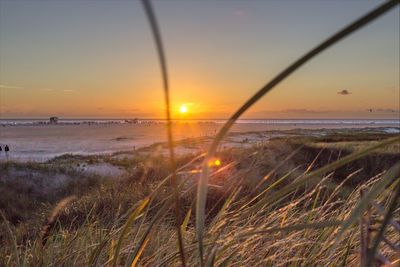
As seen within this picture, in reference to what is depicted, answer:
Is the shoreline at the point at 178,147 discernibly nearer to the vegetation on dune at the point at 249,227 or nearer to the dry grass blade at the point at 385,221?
the vegetation on dune at the point at 249,227

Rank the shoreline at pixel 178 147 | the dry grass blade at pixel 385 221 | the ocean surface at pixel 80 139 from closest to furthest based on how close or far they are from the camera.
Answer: the dry grass blade at pixel 385 221 → the shoreline at pixel 178 147 → the ocean surface at pixel 80 139

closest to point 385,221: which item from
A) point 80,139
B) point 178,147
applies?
point 178,147

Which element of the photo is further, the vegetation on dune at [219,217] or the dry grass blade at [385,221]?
the vegetation on dune at [219,217]

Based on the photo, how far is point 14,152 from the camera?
1047 inches

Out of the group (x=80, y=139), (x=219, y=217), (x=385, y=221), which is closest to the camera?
(x=385, y=221)

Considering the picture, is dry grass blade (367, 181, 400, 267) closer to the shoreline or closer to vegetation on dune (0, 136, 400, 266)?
vegetation on dune (0, 136, 400, 266)

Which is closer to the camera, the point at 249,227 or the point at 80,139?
the point at 249,227

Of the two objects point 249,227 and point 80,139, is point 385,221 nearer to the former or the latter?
point 249,227

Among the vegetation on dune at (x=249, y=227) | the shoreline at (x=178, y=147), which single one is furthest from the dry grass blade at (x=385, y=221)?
the shoreline at (x=178, y=147)

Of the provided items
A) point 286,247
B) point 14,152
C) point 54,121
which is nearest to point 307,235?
point 286,247

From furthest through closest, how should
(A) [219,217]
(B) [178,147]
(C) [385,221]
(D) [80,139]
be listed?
(D) [80,139] → (B) [178,147] → (A) [219,217] → (C) [385,221]

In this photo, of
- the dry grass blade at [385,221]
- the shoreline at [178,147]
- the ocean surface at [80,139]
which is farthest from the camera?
the ocean surface at [80,139]

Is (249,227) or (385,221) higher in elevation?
(385,221)

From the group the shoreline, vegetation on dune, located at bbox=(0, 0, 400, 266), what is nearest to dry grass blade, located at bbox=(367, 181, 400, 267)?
vegetation on dune, located at bbox=(0, 0, 400, 266)
